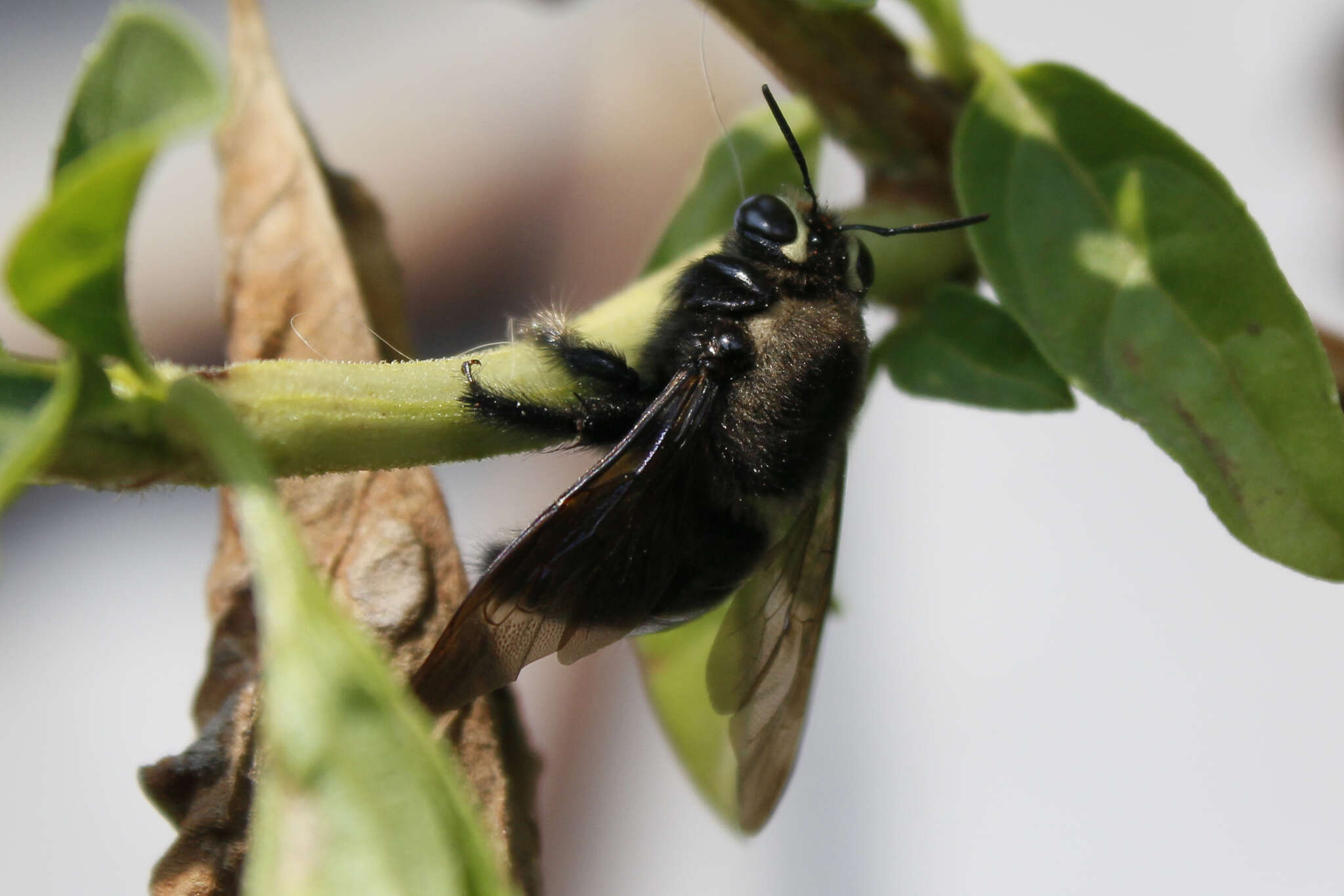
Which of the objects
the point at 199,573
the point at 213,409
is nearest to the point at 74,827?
the point at 199,573

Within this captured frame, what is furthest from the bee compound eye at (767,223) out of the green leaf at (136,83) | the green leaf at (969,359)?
the green leaf at (136,83)

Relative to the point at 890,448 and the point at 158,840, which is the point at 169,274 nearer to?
the point at 158,840

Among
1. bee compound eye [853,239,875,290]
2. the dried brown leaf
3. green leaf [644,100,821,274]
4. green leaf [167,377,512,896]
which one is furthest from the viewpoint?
green leaf [644,100,821,274]

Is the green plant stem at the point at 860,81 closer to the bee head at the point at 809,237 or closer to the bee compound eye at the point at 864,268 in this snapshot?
the bee head at the point at 809,237

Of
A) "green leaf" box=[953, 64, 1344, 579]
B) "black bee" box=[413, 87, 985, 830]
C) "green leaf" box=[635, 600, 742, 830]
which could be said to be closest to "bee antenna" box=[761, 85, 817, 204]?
"black bee" box=[413, 87, 985, 830]

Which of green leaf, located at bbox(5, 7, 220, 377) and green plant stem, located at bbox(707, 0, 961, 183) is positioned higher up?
green plant stem, located at bbox(707, 0, 961, 183)

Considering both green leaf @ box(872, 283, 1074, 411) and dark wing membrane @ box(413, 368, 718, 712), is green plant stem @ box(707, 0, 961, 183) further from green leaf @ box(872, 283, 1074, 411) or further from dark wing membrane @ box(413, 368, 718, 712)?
dark wing membrane @ box(413, 368, 718, 712)

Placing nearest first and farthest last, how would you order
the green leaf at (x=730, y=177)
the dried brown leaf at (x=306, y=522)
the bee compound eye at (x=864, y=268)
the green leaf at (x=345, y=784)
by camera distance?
1. the green leaf at (x=345, y=784)
2. the dried brown leaf at (x=306, y=522)
3. the bee compound eye at (x=864, y=268)
4. the green leaf at (x=730, y=177)
